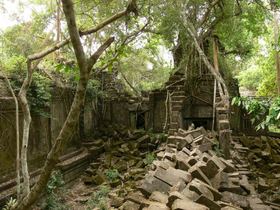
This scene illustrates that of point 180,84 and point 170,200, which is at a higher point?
point 180,84

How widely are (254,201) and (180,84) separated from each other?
7.76m

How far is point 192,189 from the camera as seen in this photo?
4320 mm

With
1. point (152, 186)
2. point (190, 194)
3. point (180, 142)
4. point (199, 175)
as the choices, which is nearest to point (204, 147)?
point (180, 142)

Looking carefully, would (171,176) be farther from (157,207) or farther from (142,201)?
(157,207)

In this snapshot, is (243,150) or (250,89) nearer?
(243,150)

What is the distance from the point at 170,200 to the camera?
3.90 meters

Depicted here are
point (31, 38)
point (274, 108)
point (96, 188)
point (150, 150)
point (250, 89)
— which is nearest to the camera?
point (274, 108)

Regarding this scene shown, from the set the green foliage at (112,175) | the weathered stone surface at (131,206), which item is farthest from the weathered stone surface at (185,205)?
the green foliage at (112,175)

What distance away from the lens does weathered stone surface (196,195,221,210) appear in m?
4.03

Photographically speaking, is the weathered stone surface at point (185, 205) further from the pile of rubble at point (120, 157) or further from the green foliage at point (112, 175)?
the green foliage at point (112, 175)

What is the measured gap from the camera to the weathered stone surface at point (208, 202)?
4.03m

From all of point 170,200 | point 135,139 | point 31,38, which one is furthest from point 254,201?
point 31,38

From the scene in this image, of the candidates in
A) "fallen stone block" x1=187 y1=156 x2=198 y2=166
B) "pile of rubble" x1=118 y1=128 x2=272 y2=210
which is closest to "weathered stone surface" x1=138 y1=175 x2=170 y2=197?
"pile of rubble" x1=118 y1=128 x2=272 y2=210

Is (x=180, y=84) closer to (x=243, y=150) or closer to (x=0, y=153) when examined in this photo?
(x=243, y=150)
